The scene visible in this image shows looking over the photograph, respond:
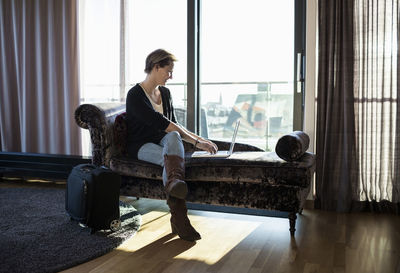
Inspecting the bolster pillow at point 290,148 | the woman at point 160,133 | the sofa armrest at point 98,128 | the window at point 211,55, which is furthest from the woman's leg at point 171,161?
the window at point 211,55

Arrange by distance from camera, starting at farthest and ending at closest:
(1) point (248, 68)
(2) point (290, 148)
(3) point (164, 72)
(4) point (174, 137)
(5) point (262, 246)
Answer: (1) point (248, 68), (3) point (164, 72), (4) point (174, 137), (2) point (290, 148), (5) point (262, 246)

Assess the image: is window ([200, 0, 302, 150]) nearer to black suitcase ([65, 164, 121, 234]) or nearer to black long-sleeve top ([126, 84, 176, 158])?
black long-sleeve top ([126, 84, 176, 158])

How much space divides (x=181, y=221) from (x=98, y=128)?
967mm

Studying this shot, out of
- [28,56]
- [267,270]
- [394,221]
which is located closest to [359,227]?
[394,221]

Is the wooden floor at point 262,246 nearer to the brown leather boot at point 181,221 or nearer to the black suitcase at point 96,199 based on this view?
the brown leather boot at point 181,221

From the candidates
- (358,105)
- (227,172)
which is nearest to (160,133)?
(227,172)

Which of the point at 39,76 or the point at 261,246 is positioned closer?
the point at 261,246

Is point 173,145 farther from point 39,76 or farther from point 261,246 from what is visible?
point 39,76


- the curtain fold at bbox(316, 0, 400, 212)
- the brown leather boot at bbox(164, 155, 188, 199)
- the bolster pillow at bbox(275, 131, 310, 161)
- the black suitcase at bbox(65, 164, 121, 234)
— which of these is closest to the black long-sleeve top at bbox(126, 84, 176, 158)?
the brown leather boot at bbox(164, 155, 188, 199)

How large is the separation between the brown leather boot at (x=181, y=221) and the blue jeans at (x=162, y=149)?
16 centimetres

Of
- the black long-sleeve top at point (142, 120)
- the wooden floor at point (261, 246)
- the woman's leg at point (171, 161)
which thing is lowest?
the wooden floor at point (261, 246)

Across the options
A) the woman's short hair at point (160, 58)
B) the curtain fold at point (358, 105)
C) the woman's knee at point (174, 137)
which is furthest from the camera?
the curtain fold at point (358, 105)

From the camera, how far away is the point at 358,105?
333 cm

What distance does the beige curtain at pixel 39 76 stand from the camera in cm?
447
